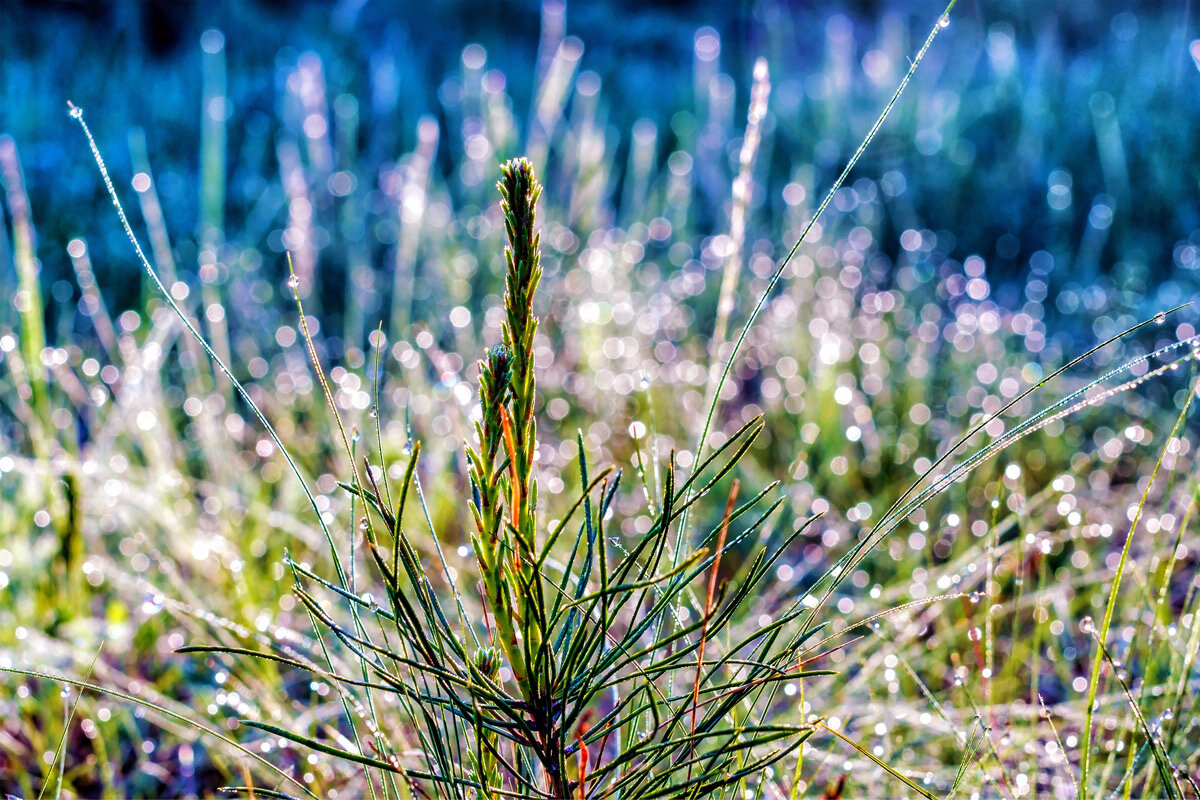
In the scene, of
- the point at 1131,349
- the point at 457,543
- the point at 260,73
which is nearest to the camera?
the point at 457,543

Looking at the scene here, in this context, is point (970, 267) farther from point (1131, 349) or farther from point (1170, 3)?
point (1170, 3)

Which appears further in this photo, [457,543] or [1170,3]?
[1170,3]

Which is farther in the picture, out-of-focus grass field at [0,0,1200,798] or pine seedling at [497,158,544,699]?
out-of-focus grass field at [0,0,1200,798]

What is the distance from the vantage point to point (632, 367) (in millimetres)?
2203

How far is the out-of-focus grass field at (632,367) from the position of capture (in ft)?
3.82

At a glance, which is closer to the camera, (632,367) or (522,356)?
(522,356)

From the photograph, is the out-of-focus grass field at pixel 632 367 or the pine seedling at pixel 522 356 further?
the out-of-focus grass field at pixel 632 367

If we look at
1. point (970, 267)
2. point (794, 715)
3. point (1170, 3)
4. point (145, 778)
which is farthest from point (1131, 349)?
point (1170, 3)

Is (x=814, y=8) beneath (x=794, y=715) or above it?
above

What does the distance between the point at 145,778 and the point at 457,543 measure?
71 cm

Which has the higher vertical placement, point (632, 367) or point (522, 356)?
point (632, 367)

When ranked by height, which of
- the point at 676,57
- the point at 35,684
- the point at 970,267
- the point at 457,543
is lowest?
the point at 35,684

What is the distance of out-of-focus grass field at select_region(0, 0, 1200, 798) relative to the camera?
116 centimetres

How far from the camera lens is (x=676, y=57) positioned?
6062mm
